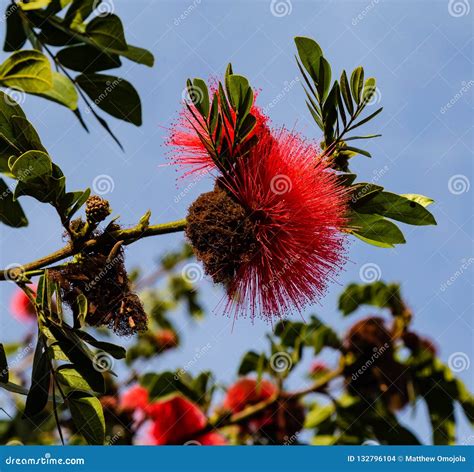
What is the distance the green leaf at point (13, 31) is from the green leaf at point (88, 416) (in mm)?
1438

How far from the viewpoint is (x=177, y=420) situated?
186 inches

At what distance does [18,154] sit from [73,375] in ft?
2.74

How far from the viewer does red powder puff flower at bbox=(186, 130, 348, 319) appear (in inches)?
104

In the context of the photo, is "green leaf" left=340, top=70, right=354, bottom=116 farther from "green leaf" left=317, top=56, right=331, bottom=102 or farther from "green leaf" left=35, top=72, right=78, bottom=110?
"green leaf" left=35, top=72, right=78, bottom=110

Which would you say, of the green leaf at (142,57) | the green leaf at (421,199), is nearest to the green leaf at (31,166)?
the green leaf at (142,57)

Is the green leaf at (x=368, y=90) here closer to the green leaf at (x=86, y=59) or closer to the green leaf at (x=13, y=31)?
the green leaf at (x=86, y=59)

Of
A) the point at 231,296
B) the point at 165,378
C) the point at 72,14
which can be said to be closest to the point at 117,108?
the point at 72,14

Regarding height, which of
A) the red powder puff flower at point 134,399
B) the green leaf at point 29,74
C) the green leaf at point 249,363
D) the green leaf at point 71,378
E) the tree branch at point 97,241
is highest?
the green leaf at point 29,74

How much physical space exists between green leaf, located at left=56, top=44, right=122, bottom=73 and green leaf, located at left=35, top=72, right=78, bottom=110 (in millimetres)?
430

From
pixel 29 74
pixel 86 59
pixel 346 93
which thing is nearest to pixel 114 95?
pixel 86 59

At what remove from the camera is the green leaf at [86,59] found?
2715 mm

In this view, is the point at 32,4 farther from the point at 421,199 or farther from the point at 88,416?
the point at 421,199

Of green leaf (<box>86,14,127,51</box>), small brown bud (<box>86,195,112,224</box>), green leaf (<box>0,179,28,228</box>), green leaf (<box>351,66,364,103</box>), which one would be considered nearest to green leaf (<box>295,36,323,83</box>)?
green leaf (<box>351,66,364,103</box>)

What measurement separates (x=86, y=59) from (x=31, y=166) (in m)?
0.60
